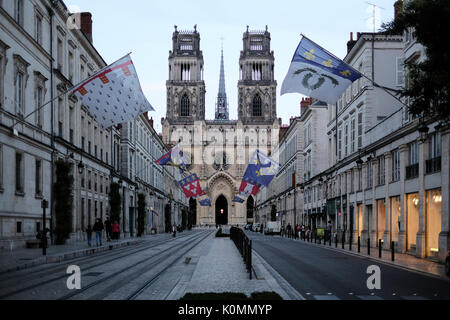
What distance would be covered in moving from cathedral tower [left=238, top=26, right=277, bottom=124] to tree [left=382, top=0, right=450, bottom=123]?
12112 cm

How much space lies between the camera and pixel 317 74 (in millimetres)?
22984

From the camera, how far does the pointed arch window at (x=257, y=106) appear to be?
14000 centimetres

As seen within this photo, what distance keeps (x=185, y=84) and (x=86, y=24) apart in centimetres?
9076

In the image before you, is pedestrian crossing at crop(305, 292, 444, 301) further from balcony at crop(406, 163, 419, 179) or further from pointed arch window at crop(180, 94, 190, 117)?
pointed arch window at crop(180, 94, 190, 117)

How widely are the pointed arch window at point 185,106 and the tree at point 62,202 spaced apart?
106 metres

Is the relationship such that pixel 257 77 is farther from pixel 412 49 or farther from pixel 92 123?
pixel 412 49

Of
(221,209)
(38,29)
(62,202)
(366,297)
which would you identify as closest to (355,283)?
(366,297)

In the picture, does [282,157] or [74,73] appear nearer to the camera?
[74,73]

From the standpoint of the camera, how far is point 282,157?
100 meters

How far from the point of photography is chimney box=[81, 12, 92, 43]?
1948 inches

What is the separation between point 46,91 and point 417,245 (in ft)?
71.8

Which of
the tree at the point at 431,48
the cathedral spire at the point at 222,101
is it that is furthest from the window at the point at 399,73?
the cathedral spire at the point at 222,101
